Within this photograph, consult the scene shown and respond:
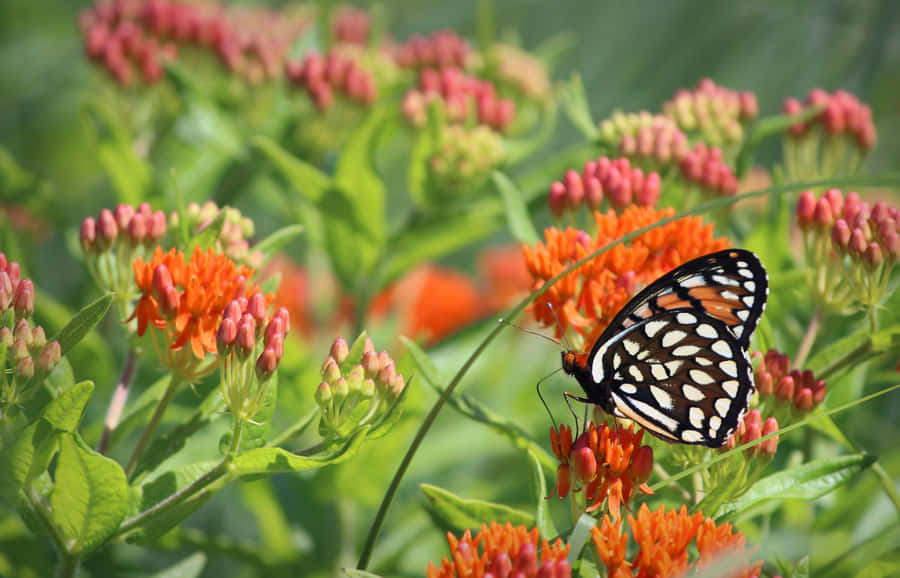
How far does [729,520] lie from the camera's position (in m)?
1.18

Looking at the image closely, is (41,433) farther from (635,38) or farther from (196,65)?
(635,38)

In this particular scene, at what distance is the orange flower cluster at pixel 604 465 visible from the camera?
3.64 feet

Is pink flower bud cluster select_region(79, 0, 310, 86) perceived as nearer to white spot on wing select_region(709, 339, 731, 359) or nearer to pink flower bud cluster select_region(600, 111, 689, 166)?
pink flower bud cluster select_region(600, 111, 689, 166)

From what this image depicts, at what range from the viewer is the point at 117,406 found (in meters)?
1.26

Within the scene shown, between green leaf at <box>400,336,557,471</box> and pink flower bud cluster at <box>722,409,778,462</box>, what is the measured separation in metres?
0.26

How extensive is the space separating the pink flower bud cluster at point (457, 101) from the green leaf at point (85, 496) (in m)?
1.02

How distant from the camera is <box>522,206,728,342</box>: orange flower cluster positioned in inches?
51.7

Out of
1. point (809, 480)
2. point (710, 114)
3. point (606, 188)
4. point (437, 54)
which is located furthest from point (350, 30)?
point (809, 480)

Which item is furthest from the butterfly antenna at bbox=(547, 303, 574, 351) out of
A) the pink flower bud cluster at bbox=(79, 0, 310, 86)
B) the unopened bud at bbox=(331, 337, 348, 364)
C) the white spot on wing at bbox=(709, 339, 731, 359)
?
the pink flower bud cluster at bbox=(79, 0, 310, 86)

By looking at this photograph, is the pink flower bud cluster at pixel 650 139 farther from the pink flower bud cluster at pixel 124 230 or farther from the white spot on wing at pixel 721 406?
the pink flower bud cluster at pixel 124 230

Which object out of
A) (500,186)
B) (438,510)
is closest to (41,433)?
(438,510)

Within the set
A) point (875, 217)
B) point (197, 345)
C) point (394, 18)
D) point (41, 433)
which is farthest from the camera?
point (394, 18)

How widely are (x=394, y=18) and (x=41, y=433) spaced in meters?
3.54

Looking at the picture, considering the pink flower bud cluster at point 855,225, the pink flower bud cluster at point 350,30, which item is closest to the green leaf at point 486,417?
the pink flower bud cluster at point 855,225
